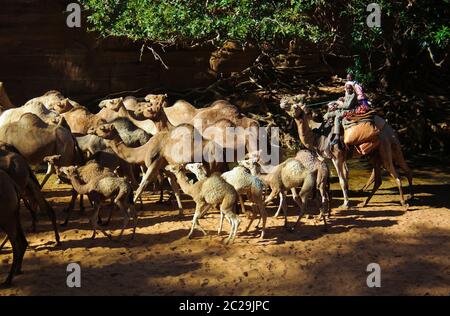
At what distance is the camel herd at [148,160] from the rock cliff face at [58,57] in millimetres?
5600

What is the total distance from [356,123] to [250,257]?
13.1 feet

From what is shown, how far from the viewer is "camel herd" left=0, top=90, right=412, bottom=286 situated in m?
9.41

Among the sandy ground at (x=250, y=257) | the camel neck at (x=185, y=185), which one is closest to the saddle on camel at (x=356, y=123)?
the sandy ground at (x=250, y=257)

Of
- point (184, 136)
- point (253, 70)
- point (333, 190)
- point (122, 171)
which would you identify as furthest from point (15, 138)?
point (253, 70)

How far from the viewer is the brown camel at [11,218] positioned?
7719mm

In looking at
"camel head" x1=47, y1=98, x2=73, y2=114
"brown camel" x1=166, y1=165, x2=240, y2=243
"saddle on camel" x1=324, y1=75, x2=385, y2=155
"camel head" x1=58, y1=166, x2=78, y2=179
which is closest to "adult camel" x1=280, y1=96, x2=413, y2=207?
"saddle on camel" x1=324, y1=75, x2=385, y2=155

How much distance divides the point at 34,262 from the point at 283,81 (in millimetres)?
12691

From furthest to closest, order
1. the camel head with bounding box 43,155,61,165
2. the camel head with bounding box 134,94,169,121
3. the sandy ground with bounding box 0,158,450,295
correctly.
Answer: the camel head with bounding box 134,94,169,121, the camel head with bounding box 43,155,61,165, the sandy ground with bounding box 0,158,450,295

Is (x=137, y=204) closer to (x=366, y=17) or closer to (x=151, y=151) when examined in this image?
(x=151, y=151)

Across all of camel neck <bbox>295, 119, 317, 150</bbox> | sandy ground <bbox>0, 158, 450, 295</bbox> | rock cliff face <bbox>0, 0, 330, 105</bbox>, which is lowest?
sandy ground <bbox>0, 158, 450, 295</bbox>

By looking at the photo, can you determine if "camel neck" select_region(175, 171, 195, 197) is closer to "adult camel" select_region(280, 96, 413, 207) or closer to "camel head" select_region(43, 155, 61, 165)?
"camel head" select_region(43, 155, 61, 165)

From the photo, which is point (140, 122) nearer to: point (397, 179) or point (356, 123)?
point (356, 123)

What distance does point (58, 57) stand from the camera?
770 inches

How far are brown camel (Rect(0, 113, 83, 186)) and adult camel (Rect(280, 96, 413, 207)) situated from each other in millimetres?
3696
